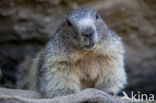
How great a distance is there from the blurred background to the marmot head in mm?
2107

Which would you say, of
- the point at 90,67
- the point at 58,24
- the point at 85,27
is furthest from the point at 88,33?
the point at 58,24

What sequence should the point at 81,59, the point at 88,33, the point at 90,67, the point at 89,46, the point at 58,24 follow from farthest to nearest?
the point at 58,24 < the point at 90,67 < the point at 81,59 < the point at 89,46 < the point at 88,33

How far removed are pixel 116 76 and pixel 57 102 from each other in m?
1.56

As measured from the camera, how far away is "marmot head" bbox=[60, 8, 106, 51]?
509 centimetres

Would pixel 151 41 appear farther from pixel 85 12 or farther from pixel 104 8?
pixel 85 12

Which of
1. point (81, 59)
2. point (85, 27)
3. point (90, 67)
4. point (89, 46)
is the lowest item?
point (90, 67)

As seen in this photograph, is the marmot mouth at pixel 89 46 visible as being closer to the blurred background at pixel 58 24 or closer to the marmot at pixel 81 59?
the marmot at pixel 81 59

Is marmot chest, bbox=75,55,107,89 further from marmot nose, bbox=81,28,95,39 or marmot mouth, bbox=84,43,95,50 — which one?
marmot nose, bbox=81,28,95,39

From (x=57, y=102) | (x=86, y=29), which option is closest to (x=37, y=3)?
(x=86, y=29)

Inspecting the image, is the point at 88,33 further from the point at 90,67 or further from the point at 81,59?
the point at 90,67

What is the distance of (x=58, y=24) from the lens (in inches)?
313

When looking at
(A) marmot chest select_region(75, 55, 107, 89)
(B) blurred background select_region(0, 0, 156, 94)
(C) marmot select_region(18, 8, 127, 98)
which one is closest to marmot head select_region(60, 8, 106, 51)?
(C) marmot select_region(18, 8, 127, 98)

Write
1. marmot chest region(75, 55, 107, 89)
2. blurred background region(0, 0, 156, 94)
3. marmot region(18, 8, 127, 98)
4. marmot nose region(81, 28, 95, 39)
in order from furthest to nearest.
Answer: blurred background region(0, 0, 156, 94) → marmot chest region(75, 55, 107, 89) → marmot region(18, 8, 127, 98) → marmot nose region(81, 28, 95, 39)

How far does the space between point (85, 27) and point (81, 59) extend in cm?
68
